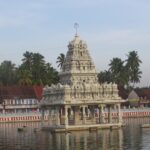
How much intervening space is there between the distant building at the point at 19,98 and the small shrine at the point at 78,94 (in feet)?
144

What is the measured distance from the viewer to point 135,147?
5566cm

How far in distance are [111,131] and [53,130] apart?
26.4ft

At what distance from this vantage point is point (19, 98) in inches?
5128

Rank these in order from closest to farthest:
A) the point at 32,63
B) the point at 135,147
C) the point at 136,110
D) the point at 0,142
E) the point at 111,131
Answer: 1. the point at 135,147
2. the point at 0,142
3. the point at 111,131
4. the point at 136,110
5. the point at 32,63

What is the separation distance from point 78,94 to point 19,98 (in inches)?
2064

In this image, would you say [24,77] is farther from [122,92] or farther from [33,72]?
[122,92]

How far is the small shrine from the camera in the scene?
7919 cm

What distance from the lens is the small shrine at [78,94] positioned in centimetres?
7919

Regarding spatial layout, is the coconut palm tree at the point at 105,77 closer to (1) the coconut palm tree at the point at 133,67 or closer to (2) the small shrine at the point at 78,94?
A: (1) the coconut palm tree at the point at 133,67

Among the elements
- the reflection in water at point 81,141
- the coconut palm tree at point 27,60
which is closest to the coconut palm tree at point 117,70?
the coconut palm tree at point 27,60

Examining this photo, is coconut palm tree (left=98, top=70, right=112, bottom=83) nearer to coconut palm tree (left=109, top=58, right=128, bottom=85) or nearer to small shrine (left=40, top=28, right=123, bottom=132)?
coconut palm tree (left=109, top=58, right=128, bottom=85)

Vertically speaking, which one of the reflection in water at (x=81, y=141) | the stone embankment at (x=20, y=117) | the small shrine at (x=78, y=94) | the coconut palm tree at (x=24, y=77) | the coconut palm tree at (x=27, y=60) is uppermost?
the coconut palm tree at (x=27, y=60)

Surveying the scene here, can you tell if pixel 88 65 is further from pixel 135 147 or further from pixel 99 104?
pixel 135 147

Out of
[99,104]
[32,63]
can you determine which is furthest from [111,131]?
[32,63]
